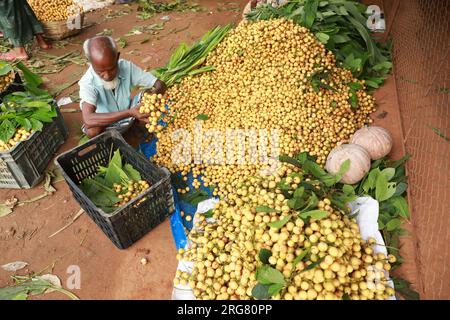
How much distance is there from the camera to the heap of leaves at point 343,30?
3.09 meters

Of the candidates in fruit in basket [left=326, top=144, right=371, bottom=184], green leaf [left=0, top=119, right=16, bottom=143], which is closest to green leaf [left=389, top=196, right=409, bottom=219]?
fruit in basket [left=326, top=144, right=371, bottom=184]

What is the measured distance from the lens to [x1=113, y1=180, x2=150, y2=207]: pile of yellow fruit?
238cm

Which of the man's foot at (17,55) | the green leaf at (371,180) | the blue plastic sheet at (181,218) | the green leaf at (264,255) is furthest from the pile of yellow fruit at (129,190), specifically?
the man's foot at (17,55)

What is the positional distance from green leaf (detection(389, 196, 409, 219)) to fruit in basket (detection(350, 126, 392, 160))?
1.20 feet

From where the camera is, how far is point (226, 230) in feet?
6.48

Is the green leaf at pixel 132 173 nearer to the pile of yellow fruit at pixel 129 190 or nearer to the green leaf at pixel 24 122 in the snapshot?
the pile of yellow fruit at pixel 129 190

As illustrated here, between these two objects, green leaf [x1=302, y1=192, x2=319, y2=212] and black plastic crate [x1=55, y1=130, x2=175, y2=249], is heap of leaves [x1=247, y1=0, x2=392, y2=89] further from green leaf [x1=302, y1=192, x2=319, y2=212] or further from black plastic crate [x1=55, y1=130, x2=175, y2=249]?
black plastic crate [x1=55, y1=130, x2=175, y2=249]

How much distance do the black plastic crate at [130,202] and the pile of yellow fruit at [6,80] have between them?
148 cm

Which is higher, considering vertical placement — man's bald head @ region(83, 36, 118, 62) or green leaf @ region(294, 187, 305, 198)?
man's bald head @ region(83, 36, 118, 62)

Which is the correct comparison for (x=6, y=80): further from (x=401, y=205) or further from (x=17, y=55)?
(x=401, y=205)

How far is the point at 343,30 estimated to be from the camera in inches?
131

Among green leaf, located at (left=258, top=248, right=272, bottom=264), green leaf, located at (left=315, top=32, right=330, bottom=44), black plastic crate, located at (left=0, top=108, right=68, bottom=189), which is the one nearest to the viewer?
green leaf, located at (left=258, top=248, right=272, bottom=264)
